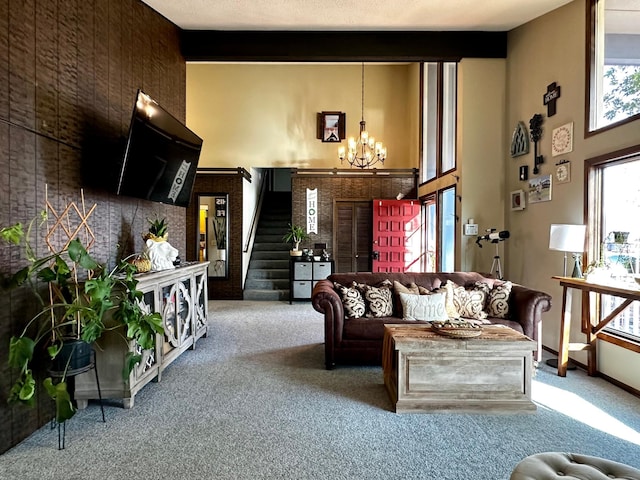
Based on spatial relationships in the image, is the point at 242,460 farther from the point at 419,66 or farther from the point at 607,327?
the point at 419,66

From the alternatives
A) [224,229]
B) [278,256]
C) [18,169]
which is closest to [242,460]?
[18,169]

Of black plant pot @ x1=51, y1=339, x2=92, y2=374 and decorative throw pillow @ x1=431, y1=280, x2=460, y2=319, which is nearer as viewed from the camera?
black plant pot @ x1=51, y1=339, x2=92, y2=374

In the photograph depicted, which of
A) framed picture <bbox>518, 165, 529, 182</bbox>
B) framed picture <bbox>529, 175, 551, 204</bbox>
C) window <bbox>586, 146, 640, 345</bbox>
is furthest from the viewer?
framed picture <bbox>518, 165, 529, 182</bbox>

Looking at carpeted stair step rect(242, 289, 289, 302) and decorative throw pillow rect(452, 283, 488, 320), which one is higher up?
decorative throw pillow rect(452, 283, 488, 320)

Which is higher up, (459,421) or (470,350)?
(470,350)

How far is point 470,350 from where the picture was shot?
8.52 feet

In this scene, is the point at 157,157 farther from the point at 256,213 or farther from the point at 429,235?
the point at 256,213

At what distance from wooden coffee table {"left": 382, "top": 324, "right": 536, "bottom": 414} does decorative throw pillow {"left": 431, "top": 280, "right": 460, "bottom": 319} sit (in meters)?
1.03

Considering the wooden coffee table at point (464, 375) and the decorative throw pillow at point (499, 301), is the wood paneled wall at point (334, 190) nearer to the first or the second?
the decorative throw pillow at point (499, 301)

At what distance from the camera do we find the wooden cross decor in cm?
387

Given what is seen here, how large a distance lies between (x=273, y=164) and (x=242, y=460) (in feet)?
21.6

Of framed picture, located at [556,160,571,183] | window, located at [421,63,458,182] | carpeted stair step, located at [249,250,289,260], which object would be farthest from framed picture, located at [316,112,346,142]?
framed picture, located at [556,160,571,183]

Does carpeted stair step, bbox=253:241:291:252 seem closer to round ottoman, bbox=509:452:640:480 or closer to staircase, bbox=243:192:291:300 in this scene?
staircase, bbox=243:192:291:300

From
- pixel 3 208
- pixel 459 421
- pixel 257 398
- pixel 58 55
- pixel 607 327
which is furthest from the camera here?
pixel 607 327
